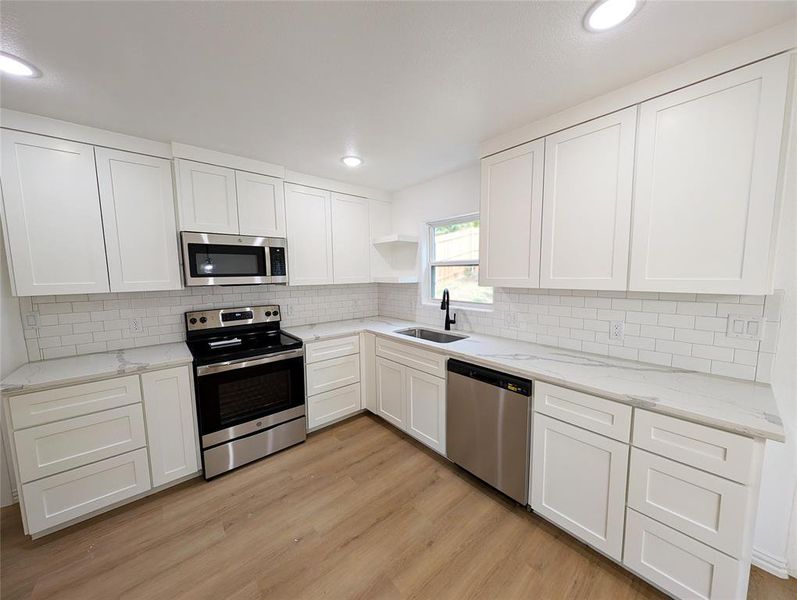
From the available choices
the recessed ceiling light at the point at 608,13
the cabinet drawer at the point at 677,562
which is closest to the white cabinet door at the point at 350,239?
the recessed ceiling light at the point at 608,13

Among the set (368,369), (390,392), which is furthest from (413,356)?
(368,369)

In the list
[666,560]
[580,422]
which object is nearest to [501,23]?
[580,422]

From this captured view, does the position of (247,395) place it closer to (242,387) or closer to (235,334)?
(242,387)

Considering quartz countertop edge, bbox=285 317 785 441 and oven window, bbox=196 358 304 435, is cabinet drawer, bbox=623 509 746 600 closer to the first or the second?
quartz countertop edge, bbox=285 317 785 441

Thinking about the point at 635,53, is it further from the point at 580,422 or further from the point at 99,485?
the point at 99,485

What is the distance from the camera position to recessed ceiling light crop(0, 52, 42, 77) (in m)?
1.29

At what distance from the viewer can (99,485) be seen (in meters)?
1.84

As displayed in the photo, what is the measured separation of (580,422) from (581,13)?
5.93 ft

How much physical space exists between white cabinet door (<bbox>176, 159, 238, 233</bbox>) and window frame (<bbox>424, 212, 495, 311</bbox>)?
1.91 meters

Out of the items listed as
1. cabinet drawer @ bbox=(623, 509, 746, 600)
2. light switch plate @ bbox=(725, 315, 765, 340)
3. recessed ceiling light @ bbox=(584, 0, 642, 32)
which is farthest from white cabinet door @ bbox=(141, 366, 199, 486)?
light switch plate @ bbox=(725, 315, 765, 340)

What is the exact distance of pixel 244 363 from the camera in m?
2.26

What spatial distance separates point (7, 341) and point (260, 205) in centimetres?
184

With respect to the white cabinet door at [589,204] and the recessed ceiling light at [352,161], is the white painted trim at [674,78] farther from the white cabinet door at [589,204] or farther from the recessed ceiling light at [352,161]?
the recessed ceiling light at [352,161]

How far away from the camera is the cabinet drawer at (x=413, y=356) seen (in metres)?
2.29
